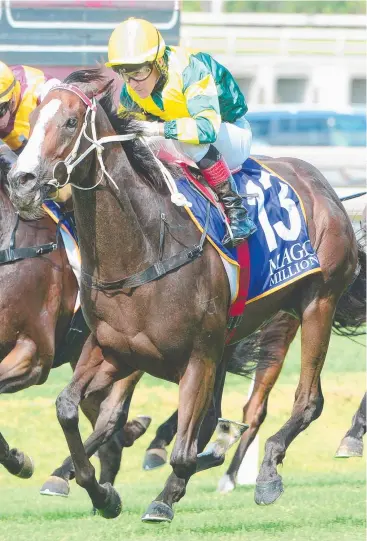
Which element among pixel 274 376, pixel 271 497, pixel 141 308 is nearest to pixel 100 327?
pixel 141 308

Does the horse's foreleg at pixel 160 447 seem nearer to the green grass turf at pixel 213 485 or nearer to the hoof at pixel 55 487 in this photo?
the green grass turf at pixel 213 485

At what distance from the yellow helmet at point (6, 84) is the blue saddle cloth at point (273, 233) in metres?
1.21

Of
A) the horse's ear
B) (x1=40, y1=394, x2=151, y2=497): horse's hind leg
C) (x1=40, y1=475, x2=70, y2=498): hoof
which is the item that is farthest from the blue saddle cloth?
(x1=40, y1=475, x2=70, y2=498): hoof

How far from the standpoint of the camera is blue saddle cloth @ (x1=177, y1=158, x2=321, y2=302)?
5.97 meters

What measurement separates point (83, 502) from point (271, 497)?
1.96 metres

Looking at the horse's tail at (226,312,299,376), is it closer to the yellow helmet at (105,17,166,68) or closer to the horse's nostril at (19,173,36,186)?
the yellow helmet at (105,17,166,68)

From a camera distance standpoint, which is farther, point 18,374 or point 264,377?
point 264,377

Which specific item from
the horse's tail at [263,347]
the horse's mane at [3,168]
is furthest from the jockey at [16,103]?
the horse's tail at [263,347]

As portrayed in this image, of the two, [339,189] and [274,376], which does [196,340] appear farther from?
[339,189]

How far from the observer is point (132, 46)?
17.4 ft

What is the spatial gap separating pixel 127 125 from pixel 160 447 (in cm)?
247

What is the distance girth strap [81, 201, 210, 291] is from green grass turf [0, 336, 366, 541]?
131 centimetres

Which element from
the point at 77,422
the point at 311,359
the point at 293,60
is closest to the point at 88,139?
the point at 77,422

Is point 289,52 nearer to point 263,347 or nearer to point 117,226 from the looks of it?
point 263,347
